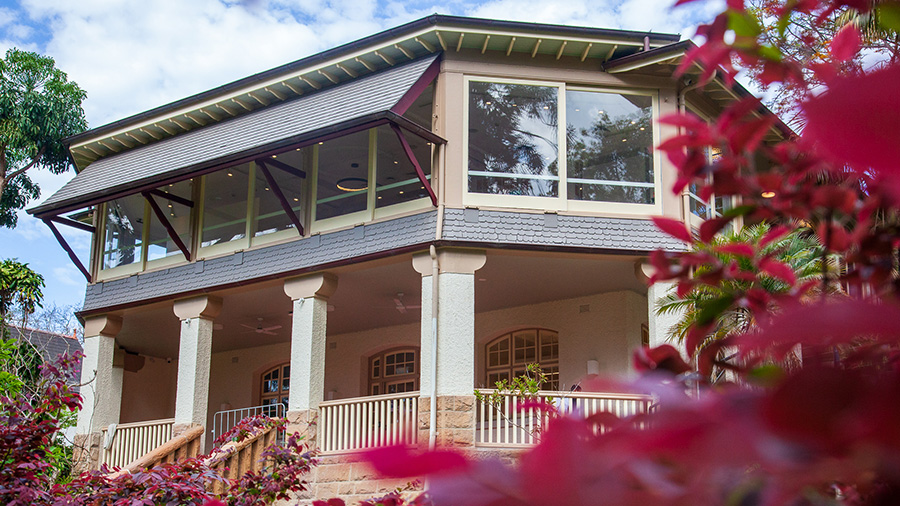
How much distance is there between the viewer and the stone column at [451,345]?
35.0ft

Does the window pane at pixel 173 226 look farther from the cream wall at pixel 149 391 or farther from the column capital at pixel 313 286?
the cream wall at pixel 149 391

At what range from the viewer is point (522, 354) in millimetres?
14617

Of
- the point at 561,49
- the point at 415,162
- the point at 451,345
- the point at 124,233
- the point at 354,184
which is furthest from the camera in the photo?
the point at 124,233

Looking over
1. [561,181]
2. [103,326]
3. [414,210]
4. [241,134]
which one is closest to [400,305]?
[414,210]

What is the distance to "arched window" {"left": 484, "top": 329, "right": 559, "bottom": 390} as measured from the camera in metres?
14.3

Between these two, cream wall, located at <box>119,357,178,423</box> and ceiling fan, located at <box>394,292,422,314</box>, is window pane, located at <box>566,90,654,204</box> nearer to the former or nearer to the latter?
ceiling fan, located at <box>394,292,422,314</box>

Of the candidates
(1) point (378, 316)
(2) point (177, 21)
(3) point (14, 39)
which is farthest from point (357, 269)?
(3) point (14, 39)

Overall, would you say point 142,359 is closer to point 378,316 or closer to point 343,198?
point 378,316

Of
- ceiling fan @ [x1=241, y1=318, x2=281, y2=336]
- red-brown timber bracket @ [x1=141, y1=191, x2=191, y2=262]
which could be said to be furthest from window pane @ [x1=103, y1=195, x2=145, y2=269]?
ceiling fan @ [x1=241, y1=318, x2=281, y2=336]

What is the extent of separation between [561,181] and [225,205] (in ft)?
19.9

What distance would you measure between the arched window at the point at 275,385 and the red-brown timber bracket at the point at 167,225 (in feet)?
15.4

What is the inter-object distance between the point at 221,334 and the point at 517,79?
Result: 8.85 metres

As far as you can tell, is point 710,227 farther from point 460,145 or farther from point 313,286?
point 313,286

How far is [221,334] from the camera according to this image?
1720cm
